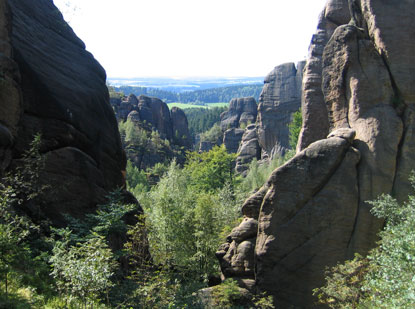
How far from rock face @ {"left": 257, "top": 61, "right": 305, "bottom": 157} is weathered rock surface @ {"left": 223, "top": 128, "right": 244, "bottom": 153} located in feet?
63.2

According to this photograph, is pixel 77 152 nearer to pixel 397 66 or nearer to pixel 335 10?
pixel 397 66

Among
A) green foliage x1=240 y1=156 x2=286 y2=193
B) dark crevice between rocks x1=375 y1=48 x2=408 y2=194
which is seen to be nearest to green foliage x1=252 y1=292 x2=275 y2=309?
dark crevice between rocks x1=375 y1=48 x2=408 y2=194

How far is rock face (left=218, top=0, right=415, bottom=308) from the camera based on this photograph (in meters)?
14.8

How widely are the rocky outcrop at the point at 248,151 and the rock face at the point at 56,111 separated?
4508 centimetres

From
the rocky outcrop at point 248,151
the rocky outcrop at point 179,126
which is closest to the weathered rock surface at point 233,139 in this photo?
the rocky outcrop at point 248,151

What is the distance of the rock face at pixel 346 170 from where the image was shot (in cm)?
1483

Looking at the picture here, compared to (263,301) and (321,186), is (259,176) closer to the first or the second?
(321,186)

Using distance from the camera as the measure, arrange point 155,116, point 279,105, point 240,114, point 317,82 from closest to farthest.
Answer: point 317,82 < point 279,105 < point 240,114 < point 155,116

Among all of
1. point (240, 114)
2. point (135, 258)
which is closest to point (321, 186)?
point (135, 258)

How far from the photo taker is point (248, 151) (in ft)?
220

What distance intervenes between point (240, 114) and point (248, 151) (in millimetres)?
29864

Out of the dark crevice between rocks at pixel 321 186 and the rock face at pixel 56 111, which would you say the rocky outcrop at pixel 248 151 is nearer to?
the rock face at pixel 56 111

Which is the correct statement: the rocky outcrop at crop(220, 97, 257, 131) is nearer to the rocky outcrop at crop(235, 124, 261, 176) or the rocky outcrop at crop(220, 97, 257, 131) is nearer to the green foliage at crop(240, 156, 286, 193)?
the rocky outcrop at crop(235, 124, 261, 176)

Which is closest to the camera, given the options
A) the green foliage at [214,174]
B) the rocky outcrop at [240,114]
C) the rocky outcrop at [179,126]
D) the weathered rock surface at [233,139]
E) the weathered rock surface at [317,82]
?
the weathered rock surface at [317,82]
